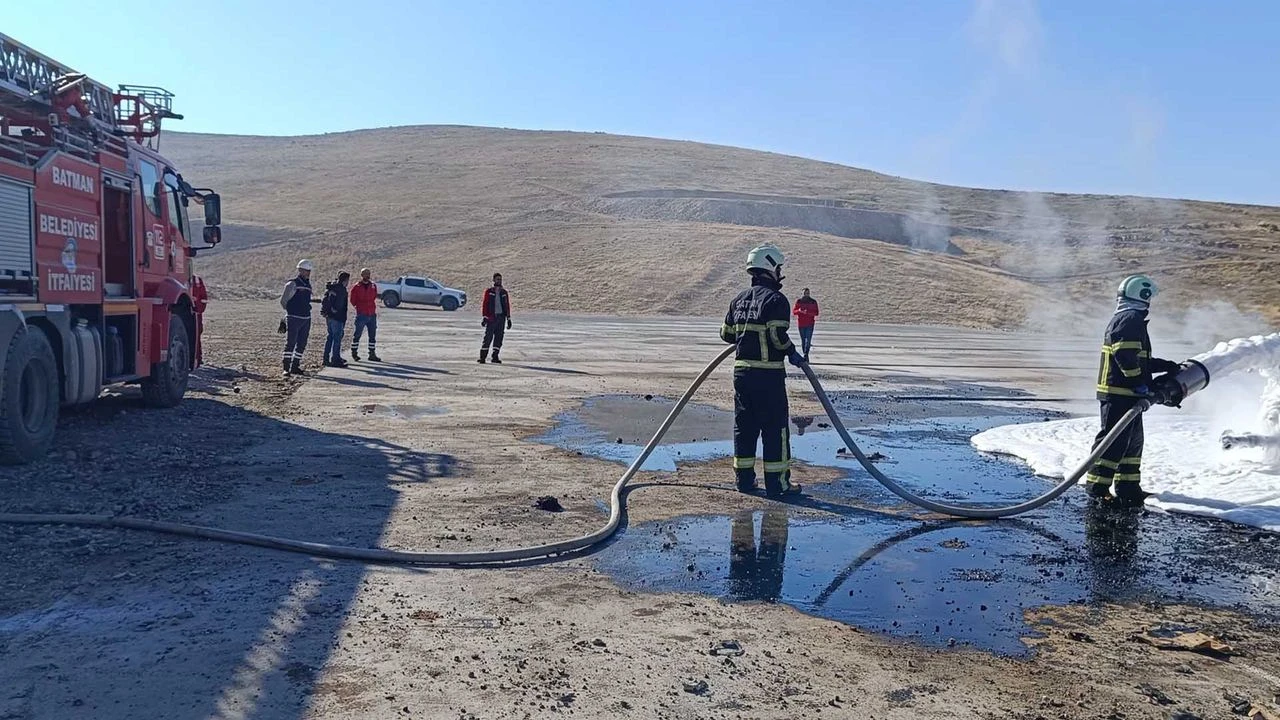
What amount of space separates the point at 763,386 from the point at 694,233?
54.3 m

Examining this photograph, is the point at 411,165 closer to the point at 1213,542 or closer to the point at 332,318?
the point at 332,318

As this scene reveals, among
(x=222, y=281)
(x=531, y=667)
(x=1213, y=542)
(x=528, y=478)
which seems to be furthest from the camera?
(x=222, y=281)

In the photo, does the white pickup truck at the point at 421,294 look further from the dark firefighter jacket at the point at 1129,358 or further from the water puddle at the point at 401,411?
the dark firefighter jacket at the point at 1129,358

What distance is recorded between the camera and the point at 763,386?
8.21 m

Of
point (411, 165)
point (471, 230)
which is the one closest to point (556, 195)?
point (471, 230)

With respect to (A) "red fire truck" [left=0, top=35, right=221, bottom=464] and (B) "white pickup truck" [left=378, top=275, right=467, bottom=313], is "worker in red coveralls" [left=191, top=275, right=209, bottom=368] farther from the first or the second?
(B) "white pickup truck" [left=378, top=275, right=467, bottom=313]

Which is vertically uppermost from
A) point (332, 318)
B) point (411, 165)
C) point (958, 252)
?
point (411, 165)

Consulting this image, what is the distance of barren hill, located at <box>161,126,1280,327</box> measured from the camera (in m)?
50.2

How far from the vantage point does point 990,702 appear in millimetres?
4117

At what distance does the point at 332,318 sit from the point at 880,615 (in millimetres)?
13848

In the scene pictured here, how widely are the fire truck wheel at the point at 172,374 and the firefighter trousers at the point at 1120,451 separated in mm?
9937

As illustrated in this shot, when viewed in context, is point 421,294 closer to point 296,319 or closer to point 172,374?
point 296,319

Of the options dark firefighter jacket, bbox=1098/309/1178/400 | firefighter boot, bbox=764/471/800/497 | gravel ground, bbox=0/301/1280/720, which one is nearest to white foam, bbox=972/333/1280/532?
dark firefighter jacket, bbox=1098/309/1178/400

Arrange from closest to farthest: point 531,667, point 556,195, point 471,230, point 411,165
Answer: point 531,667
point 471,230
point 556,195
point 411,165
